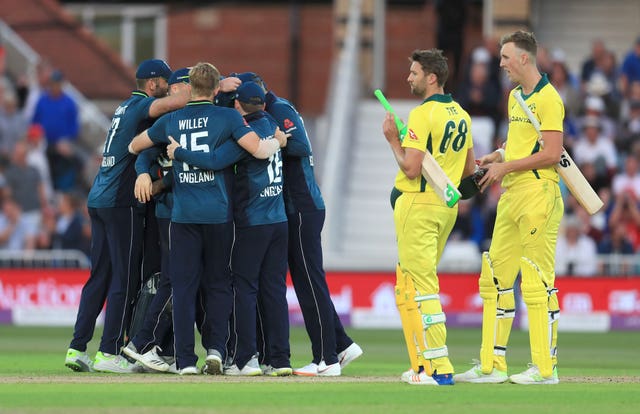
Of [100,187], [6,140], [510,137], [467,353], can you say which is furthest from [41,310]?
[510,137]

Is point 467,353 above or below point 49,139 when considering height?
below

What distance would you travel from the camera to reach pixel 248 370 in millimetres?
11992

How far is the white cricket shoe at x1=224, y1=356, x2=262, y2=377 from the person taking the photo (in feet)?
39.3

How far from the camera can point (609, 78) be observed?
23.7 metres

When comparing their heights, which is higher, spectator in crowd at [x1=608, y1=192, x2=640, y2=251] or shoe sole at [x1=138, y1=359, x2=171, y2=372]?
spectator in crowd at [x1=608, y1=192, x2=640, y2=251]

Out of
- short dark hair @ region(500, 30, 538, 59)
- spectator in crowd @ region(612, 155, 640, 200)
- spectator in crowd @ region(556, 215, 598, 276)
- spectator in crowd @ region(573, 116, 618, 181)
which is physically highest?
short dark hair @ region(500, 30, 538, 59)

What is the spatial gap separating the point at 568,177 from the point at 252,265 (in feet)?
8.48

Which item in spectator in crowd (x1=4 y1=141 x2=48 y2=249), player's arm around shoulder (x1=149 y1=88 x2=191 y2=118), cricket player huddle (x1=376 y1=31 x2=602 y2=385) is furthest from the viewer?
spectator in crowd (x1=4 y1=141 x2=48 y2=249)

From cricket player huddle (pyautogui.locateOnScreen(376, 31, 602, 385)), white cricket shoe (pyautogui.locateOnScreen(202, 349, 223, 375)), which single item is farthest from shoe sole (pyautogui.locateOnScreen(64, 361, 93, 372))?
cricket player huddle (pyautogui.locateOnScreen(376, 31, 602, 385))

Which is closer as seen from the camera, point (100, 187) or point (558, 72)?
point (100, 187)

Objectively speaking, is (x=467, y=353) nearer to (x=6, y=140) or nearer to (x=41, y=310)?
(x=41, y=310)

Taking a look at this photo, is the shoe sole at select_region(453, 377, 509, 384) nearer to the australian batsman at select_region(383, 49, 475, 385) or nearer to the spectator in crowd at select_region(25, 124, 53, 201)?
the australian batsman at select_region(383, 49, 475, 385)

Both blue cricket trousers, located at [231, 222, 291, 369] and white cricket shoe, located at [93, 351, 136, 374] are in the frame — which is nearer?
blue cricket trousers, located at [231, 222, 291, 369]

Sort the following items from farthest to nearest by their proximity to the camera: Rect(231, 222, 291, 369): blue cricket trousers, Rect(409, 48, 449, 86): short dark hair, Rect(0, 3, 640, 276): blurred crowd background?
Rect(0, 3, 640, 276): blurred crowd background
Rect(231, 222, 291, 369): blue cricket trousers
Rect(409, 48, 449, 86): short dark hair
